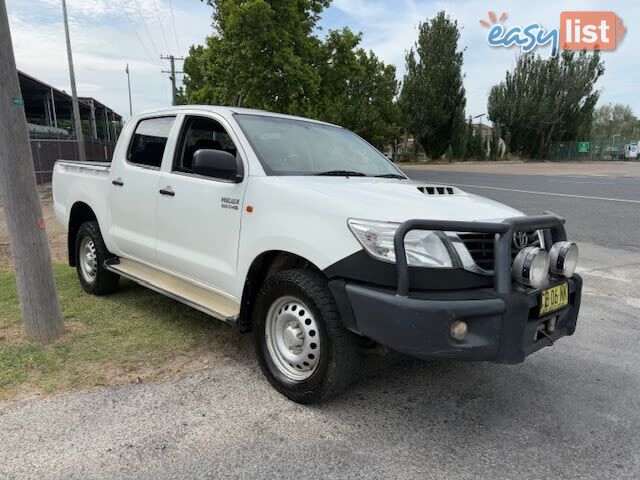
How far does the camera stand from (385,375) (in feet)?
12.2

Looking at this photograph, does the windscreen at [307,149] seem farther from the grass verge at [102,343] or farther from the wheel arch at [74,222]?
the wheel arch at [74,222]

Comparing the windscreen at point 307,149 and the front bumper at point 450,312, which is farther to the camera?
the windscreen at point 307,149

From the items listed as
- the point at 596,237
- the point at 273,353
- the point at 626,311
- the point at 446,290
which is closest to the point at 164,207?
the point at 273,353

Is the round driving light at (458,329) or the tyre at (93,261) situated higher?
the round driving light at (458,329)

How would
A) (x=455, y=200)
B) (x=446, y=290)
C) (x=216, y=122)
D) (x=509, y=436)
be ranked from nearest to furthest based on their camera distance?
(x=446, y=290)
(x=509, y=436)
(x=455, y=200)
(x=216, y=122)

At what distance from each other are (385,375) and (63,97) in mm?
40456

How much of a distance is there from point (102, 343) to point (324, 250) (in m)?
2.25

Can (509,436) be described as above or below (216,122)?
below

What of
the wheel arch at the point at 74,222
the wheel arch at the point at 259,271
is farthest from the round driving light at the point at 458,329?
the wheel arch at the point at 74,222

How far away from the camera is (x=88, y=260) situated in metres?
5.37

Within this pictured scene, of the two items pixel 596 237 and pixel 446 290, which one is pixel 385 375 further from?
pixel 596 237

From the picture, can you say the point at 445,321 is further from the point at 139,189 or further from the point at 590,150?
the point at 590,150

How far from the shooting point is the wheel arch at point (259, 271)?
3.32m

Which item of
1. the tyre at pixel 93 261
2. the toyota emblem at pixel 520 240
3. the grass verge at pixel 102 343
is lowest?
the grass verge at pixel 102 343
